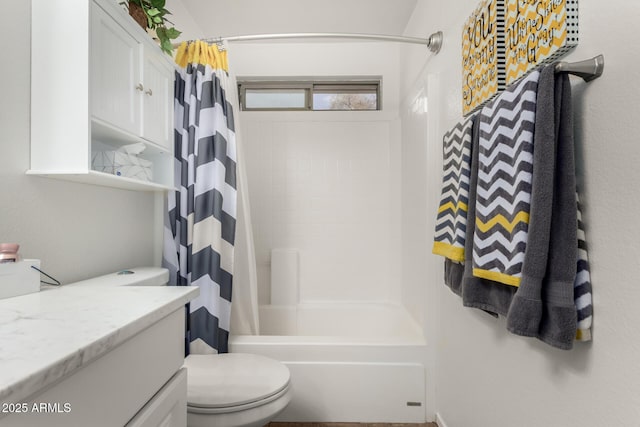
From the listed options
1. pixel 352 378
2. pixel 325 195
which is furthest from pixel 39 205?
pixel 325 195

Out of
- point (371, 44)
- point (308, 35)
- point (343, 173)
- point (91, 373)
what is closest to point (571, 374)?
point (91, 373)

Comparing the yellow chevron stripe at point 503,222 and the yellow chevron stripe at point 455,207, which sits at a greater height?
the yellow chevron stripe at point 455,207

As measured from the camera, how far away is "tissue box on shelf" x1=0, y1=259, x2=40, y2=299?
0.86m

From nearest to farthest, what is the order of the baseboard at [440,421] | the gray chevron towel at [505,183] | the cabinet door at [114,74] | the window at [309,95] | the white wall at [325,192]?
the gray chevron towel at [505,183] → the cabinet door at [114,74] → the baseboard at [440,421] → the white wall at [325,192] → the window at [309,95]

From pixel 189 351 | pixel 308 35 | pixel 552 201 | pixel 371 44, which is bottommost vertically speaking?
pixel 189 351

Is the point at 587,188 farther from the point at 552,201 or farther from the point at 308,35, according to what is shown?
the point at 308,35

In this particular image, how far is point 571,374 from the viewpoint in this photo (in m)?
0.78

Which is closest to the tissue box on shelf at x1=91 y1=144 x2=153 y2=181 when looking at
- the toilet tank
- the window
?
the toilet tank

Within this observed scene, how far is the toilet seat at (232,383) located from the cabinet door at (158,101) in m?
0.96

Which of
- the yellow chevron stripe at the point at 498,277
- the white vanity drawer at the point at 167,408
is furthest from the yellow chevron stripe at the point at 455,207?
the white vanity drawer at the point at 167,408

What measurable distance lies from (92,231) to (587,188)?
158 cm

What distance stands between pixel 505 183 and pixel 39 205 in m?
1.39

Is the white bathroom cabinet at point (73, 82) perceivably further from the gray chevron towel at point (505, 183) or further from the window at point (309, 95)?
the window at point (309, 95)

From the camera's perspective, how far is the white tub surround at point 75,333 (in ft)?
1.43
